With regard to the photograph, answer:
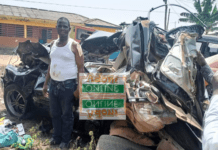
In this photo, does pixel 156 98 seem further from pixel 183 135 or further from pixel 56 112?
pixel 56 112

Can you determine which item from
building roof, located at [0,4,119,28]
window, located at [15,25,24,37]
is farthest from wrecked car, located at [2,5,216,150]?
building roof, located at [0,4,119,28]

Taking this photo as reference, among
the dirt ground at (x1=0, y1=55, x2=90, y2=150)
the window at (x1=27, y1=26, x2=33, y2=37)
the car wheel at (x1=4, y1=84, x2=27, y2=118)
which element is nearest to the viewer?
the dirt ground at (x1=0, y1=55, x2=90, y2=150)

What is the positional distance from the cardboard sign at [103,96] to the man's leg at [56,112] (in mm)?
327

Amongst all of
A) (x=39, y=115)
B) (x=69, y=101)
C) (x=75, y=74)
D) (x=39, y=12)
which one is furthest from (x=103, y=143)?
(x=39, y=12)

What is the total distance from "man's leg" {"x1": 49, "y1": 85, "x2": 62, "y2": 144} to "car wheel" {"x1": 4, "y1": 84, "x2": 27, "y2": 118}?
3.19ft

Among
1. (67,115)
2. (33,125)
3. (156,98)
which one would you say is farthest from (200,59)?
(33,125)

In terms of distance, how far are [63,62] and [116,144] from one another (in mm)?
1236

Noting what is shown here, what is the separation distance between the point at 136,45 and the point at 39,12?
2062 centimetres

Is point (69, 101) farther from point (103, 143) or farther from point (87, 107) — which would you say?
point (103, 143)

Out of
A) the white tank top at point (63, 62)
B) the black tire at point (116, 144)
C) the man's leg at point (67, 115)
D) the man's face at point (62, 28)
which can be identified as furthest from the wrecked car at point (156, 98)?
the man's face at point (62, 28)

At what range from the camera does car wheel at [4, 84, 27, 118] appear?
3524 millimetres

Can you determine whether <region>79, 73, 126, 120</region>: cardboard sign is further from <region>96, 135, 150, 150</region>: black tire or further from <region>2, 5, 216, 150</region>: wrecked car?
<region>96, 135, 150, 150</region>: black tire

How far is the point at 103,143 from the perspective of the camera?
2.06m

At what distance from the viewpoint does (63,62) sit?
2.59m
